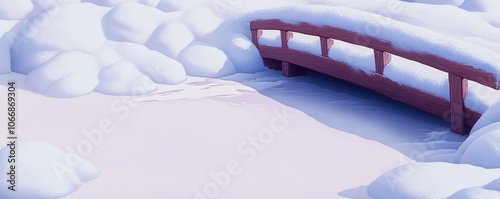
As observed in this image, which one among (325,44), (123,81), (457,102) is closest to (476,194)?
(457,102)

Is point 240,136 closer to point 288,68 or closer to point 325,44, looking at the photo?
point 325,44

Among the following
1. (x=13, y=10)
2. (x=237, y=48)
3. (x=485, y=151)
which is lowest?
(x=485, y=151)

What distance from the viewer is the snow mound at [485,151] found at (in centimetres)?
302

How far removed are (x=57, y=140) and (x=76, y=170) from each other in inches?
32.6

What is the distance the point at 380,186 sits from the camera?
2.99m

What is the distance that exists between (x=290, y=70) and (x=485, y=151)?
2.96 meters

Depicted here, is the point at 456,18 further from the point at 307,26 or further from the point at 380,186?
the point at 380,186

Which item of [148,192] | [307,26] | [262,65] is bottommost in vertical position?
[148,192]

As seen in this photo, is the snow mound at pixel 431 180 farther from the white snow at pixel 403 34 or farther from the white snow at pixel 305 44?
the white snow at pixel 305 44

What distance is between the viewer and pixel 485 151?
306cm

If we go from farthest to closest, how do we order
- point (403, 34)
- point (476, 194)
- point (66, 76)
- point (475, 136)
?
1. point (66, 76)
2. point (403, 34)
3. point (475, 136)
4. point (476, 194)

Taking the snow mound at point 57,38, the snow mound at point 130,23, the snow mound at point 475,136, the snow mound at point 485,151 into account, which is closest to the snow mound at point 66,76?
the snow mound at point 57,38

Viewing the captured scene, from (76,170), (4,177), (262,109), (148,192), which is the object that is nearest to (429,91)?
(262,109)

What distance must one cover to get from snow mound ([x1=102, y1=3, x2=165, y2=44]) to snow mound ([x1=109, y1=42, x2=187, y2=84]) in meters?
0.21
